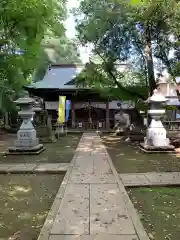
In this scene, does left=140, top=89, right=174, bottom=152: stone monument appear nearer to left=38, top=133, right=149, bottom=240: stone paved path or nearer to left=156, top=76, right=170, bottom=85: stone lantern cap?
left=156, top=76, right=170, bottom=85: stone lantern cap

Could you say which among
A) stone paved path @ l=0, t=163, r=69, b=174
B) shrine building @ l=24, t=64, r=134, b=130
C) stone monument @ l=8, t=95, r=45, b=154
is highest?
shrine building @ l=24, t=64, r=134, b=130

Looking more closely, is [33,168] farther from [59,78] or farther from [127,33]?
[59,78]

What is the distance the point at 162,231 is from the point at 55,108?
24.6 metres

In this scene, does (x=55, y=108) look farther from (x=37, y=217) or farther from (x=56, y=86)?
(x=37, y=217)

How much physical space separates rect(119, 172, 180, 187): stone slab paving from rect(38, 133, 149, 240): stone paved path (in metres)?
0.35

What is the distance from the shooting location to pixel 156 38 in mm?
15578

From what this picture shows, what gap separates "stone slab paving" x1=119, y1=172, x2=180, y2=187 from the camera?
22.4ft

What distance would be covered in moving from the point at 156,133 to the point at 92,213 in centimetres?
844

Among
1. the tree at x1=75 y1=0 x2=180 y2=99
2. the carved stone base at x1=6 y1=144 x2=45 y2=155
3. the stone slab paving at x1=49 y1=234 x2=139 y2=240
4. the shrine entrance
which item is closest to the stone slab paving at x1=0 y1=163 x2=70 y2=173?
the carved stone base at x1=6 y1=144 x2=45 y2=155

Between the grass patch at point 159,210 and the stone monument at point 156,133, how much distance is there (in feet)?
18.5

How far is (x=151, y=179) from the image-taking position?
24.0ft

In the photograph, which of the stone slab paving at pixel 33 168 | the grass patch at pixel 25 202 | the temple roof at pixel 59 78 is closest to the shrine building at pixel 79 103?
the temple roof at pixel 59 78

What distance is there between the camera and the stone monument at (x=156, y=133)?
12.1m

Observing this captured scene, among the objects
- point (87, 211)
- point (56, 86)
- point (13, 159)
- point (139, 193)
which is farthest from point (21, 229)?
point (56, 86)
